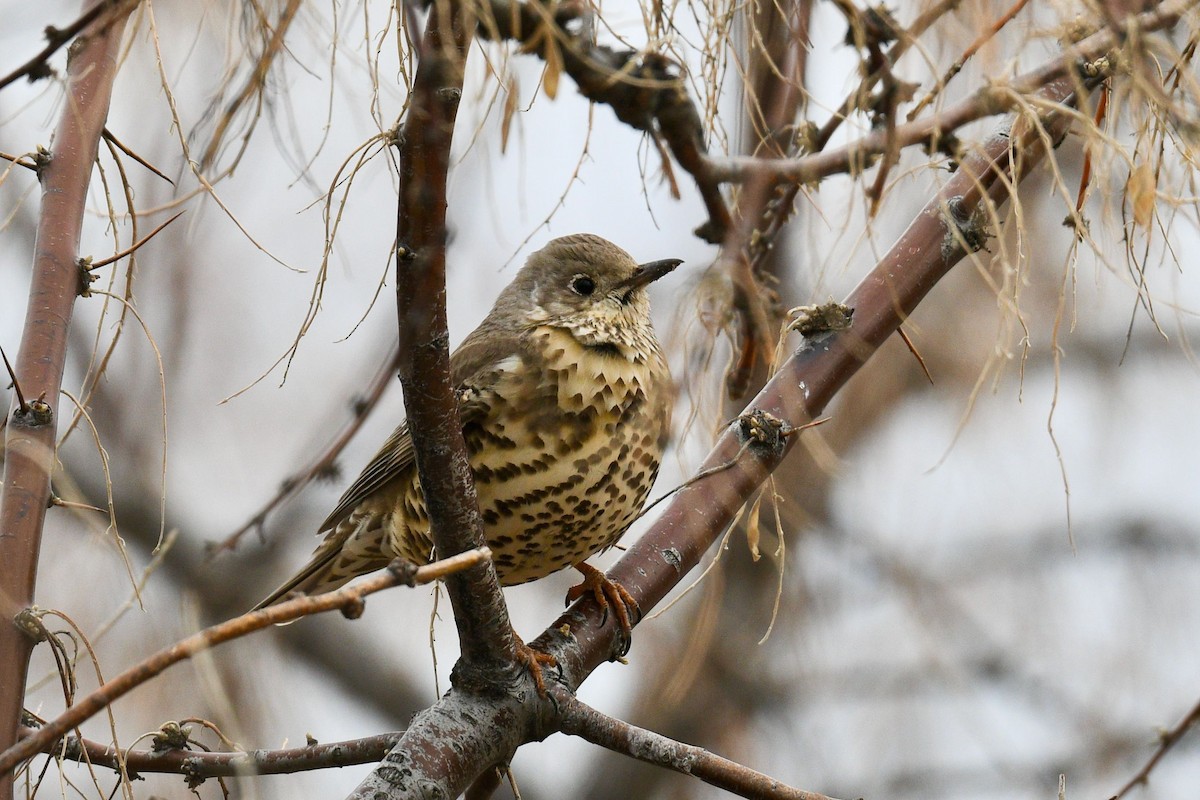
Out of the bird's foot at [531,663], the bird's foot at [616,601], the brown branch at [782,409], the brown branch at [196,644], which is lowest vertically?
the brown branch at [196,644]

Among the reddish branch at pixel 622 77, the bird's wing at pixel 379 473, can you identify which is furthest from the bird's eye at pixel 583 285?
the reddish branch at pixel 622 77

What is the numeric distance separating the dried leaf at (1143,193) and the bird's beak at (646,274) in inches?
83.9

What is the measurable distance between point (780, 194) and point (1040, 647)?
4.11m

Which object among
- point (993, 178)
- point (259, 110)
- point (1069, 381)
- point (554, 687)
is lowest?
point (554, 687)

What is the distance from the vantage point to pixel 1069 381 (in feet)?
24.8

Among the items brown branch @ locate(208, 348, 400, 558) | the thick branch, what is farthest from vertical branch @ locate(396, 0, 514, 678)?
the thick branch

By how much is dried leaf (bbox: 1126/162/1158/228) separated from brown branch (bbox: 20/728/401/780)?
1982 millimetres

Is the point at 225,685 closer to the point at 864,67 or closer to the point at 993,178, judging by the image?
the point at 993,178

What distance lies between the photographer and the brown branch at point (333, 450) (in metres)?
1.67

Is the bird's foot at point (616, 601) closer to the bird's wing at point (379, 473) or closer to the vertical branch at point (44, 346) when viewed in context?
the bird's wing at point (379, 473)

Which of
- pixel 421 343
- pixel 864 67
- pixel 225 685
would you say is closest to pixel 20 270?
pixel 225 685

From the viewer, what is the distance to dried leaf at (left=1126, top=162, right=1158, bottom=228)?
88.4 inches

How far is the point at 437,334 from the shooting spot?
2.51 metres

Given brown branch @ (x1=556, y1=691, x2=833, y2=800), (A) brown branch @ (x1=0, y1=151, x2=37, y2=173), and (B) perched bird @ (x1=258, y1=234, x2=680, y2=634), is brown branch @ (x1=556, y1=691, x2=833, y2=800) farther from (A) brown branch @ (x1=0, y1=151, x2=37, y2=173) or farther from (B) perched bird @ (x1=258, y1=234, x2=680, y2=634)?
(A) brown branch @ (x1=0, y1=151, x2=37, y2=173)
